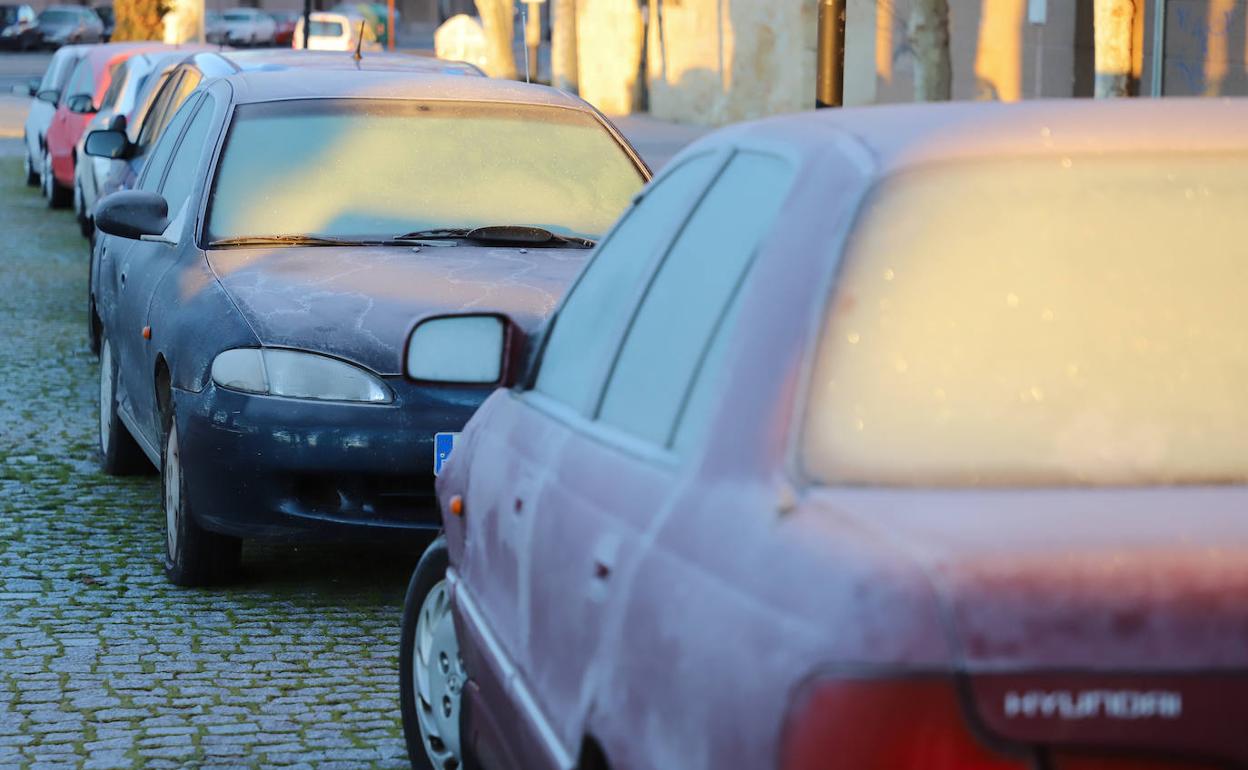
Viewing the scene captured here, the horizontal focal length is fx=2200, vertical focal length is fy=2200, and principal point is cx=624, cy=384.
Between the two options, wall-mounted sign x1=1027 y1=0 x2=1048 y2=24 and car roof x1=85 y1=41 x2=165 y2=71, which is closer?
wall-mounted sign x1=1027 y1=0 x2=1048 y2=24

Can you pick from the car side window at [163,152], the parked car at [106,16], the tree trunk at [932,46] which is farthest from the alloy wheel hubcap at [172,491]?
the parked car at [106,16]

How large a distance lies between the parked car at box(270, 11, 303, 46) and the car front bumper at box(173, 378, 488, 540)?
74779 millimetres

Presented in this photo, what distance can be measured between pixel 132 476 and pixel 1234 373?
259 inches

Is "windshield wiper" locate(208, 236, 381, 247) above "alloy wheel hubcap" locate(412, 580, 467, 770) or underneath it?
above

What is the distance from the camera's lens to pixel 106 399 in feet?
29.3

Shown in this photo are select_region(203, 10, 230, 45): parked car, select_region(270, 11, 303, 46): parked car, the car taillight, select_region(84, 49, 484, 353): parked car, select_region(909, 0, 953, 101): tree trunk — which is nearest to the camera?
the car taillight

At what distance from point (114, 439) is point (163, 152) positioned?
1235 millimetres

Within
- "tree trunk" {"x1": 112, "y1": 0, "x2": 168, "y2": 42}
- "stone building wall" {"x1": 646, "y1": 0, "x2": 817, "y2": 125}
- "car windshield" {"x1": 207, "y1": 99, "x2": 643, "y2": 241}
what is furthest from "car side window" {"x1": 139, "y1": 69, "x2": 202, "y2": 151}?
"tree trunk" {"x1": 112, "y1": 0, "x2": 168, "y2": 42}

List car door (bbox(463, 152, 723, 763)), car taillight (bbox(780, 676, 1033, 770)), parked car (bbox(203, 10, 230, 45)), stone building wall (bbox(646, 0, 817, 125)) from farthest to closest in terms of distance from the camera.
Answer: parked car (bbox(203, 10, 230, 45)) → stone building wall (bbox(646, 0, 817, 125)) → car door (bbox(463, 152, 723, 763)) → car taillight (bbox(780, 676, 1033, 770))

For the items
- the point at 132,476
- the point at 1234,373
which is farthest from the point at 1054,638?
the point at 132,476

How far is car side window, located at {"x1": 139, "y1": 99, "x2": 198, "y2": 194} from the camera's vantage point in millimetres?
8812

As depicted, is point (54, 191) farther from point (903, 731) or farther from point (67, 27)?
point (67, 27)

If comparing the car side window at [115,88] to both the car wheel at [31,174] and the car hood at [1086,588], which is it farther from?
the car hood at [1086,588]

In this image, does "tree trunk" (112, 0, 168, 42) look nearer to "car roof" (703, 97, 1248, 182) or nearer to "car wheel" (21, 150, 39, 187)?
"car wheel" (21, 150, 39, 187)
